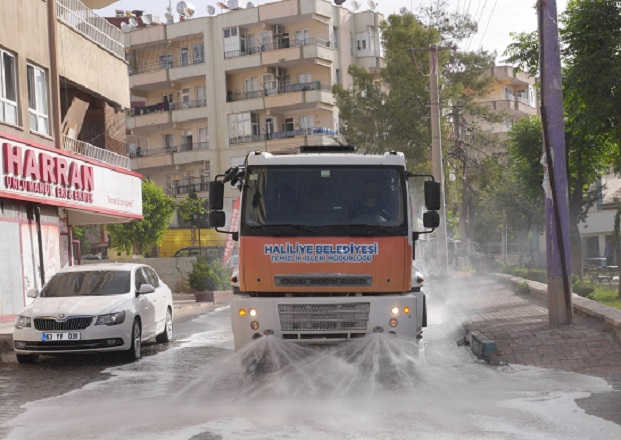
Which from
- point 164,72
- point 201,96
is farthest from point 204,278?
point 164,72

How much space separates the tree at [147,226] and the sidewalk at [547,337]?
4439cm

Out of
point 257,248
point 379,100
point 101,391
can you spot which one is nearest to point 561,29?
point 257,248

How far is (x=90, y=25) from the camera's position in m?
32.9

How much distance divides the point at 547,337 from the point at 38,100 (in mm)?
17832

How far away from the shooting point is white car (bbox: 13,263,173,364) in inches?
576

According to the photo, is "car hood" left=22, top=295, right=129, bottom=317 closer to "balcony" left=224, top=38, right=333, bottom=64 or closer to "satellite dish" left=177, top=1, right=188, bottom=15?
"balcony" left=224, top=38, right=333, bottom=64

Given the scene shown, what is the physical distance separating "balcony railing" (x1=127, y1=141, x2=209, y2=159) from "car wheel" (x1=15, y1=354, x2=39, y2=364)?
59040 millimetres

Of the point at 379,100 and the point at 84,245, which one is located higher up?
the point at 379,100

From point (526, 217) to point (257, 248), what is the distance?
57.2m

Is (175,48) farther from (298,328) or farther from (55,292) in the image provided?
(298,328)

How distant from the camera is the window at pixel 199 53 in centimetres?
7394

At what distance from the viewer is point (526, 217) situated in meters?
67.2

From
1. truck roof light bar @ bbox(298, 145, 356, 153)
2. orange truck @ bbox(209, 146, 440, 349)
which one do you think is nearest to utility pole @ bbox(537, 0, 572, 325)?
truck roof light bar @ bbox(298, 145, 356, 153)

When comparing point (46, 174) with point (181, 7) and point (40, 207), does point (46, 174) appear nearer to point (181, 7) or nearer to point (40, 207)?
point (40, 207)
